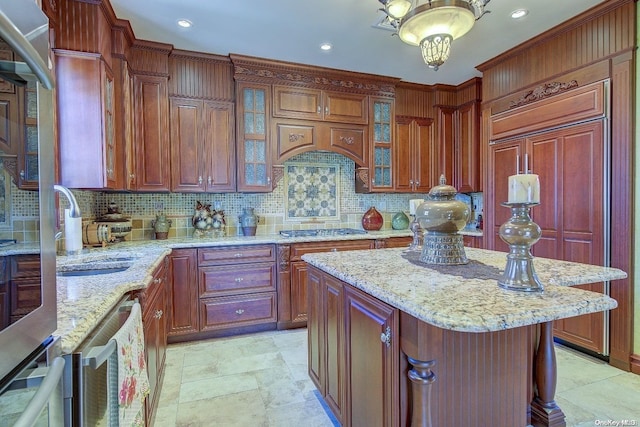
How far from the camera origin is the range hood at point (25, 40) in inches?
24.0

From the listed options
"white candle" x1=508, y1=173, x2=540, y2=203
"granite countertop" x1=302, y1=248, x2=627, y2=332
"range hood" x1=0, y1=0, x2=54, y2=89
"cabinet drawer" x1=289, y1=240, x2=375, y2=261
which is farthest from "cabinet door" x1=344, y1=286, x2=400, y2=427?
"cabinet drawer" x1=289, y1=240, x2=375, y2=261

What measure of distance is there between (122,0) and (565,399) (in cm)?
413

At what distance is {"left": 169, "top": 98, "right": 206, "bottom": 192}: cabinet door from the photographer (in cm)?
325

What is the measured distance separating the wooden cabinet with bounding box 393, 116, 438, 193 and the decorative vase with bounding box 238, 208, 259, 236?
6.00 feet

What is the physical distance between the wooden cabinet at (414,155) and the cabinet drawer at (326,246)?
1.00m

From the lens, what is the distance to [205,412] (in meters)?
2.03

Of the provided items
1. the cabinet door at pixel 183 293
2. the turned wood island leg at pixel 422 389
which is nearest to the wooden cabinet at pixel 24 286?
the turned wood island leg at pixel 422 389

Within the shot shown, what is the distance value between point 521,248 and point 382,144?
3007 mm

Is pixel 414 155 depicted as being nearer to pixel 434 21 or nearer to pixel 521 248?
pixel 434 21

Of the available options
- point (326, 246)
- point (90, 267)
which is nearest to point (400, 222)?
point (326, 246)

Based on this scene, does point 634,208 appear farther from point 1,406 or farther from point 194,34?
point 194,34

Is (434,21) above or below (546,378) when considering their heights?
above

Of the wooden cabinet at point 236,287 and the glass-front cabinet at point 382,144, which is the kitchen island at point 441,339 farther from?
the glass-front cabinet at point 382,144

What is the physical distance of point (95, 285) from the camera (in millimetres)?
1490
